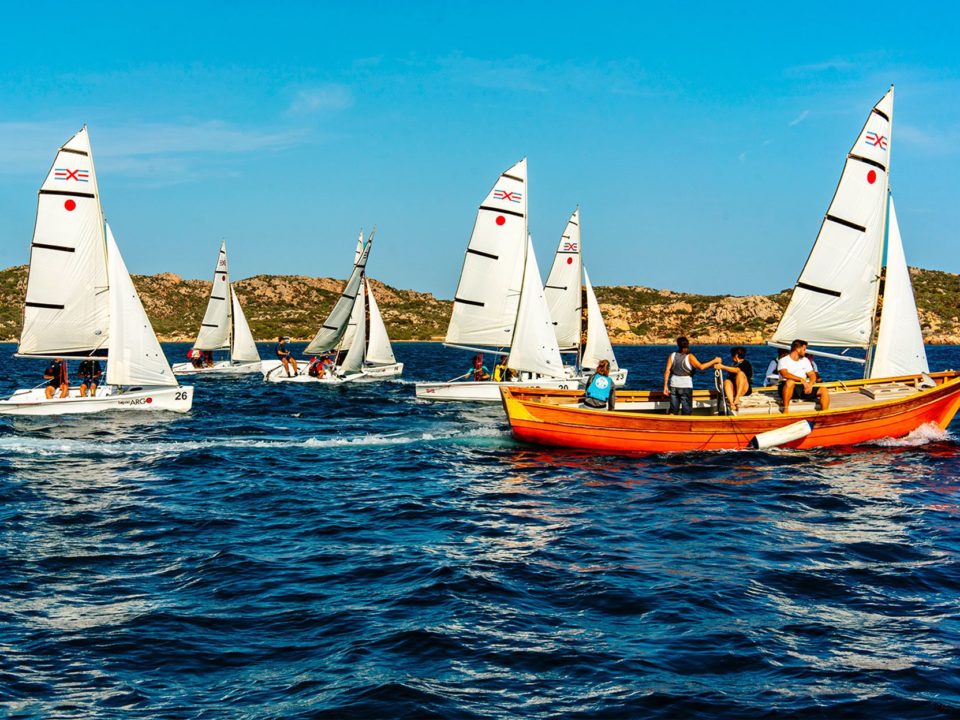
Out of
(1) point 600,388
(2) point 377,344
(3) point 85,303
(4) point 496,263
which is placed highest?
(4) point 496,263

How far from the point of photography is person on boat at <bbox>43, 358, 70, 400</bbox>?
31.8 m

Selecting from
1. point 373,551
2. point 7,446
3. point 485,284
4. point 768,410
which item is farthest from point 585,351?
point 373,551

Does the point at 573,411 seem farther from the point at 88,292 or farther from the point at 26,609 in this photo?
the point at 88,292

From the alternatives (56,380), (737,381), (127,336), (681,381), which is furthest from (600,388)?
(56,380)

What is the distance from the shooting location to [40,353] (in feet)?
109

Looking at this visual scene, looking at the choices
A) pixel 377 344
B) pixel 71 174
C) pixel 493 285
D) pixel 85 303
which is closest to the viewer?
pixel 71 174

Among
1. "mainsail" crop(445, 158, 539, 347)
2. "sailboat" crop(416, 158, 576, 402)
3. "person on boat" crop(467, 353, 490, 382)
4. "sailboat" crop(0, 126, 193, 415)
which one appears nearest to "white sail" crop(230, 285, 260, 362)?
"person on boat" crop(467, 353, 490, 382)

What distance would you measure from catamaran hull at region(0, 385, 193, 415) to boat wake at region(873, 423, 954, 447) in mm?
24092

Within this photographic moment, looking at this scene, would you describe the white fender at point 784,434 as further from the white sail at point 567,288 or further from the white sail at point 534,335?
the white sail at point 567,288

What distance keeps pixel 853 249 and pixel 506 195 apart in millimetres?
17108

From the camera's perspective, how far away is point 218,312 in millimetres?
61250

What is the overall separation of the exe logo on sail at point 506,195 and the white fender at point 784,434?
62.5ft

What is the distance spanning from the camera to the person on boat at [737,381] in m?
23.2

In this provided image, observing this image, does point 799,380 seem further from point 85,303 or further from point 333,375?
point 333,375
